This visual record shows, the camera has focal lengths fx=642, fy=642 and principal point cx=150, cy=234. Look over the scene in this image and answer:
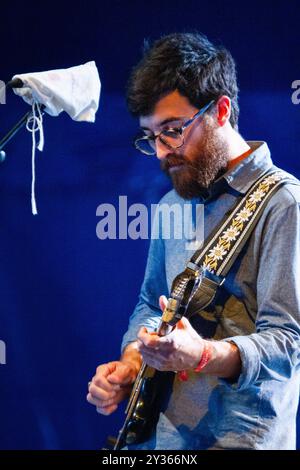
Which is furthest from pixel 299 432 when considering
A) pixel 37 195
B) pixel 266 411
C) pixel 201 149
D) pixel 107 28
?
pixel 107 28

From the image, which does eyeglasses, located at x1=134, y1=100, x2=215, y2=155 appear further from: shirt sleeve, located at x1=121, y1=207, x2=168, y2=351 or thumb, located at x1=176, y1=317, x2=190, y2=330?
thumb, located at x1=176, y1=317, x2=190, y2=330

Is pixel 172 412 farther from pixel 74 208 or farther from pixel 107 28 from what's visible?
pixel 107 28

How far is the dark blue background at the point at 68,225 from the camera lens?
2.08 m

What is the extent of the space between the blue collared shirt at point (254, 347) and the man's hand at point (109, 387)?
4.6 inches

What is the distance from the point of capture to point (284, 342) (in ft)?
4.17

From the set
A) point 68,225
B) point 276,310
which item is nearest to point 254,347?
point 276,310

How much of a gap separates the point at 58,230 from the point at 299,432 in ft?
3.27

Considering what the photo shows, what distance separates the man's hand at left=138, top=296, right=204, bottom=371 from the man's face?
1.60 ft

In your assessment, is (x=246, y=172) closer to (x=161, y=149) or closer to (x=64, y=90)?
(x=161, y=149)

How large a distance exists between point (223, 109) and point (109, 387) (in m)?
0.75

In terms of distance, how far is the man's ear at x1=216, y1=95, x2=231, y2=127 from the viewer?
5.39ft

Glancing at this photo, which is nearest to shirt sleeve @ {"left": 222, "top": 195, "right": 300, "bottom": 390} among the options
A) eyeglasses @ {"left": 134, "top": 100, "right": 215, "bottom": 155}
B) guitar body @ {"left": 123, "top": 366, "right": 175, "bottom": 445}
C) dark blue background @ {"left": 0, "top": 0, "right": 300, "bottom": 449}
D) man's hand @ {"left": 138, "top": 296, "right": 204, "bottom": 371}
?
man's hand @ {"left": 138, "top": 296, "right": 204, "bottom": 371}
